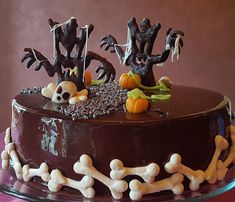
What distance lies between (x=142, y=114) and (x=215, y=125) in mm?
220

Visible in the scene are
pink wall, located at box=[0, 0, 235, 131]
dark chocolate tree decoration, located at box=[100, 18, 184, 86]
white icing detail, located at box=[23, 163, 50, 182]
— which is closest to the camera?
white icing detail, located at box=[23, 163, 50, 182]

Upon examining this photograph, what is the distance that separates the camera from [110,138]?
1.11 m

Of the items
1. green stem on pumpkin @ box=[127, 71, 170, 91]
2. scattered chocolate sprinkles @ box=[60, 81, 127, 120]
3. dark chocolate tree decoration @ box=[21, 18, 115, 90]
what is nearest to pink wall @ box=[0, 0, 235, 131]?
green stem on pumpkin @ box=[127, 71, 170, 91]

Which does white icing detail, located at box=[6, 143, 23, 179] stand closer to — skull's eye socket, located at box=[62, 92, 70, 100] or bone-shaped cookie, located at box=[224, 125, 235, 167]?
skull's eye socket, located at box=[62, 92, 70, 100]

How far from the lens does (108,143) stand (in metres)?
1.11

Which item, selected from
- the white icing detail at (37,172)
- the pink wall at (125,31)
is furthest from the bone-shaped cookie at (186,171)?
the pink wall at (125,31)

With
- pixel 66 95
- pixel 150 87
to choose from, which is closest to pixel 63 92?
pixel 66 95

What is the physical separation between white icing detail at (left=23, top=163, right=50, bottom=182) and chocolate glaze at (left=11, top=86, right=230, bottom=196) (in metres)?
0.02

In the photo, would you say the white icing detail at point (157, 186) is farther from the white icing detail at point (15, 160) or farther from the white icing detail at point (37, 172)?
the white icing detail at point (15, 160)

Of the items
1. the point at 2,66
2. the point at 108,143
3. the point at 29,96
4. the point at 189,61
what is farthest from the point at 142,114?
the point at 2,66

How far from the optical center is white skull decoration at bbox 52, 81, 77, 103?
1.29 metres

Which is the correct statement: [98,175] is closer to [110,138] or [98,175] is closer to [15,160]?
[110,138]

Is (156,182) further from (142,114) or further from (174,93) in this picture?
(174,93)

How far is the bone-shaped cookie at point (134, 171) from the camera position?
3.57ft
